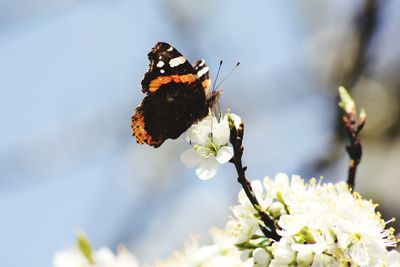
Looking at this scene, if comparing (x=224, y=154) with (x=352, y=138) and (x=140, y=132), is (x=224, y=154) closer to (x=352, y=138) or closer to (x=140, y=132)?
(x=140, y=132)

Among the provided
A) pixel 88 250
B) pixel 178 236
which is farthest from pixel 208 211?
pixel 88 250

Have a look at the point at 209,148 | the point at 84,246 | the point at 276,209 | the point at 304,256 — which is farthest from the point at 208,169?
the point at 84,246

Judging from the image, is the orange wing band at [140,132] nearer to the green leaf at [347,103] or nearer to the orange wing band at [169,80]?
the orange wing band at [169,80]

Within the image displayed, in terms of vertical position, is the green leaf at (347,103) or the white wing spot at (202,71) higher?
the white wing spot at (202,71)

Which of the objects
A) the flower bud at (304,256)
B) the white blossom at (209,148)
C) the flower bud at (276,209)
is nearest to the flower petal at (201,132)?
the white blossom at (209,148)

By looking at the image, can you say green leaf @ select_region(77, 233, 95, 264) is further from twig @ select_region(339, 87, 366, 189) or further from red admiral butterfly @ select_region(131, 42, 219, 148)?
twig @ select_region(339, 87, 366, 189)

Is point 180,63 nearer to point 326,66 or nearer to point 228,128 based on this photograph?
point 228,128
